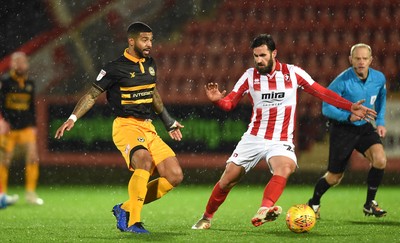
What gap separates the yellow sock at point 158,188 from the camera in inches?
276

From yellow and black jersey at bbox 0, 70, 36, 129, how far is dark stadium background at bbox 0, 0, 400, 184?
149cm

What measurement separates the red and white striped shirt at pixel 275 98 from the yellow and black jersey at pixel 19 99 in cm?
437

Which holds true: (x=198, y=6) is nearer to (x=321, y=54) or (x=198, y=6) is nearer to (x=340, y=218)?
(x=321, y=54)

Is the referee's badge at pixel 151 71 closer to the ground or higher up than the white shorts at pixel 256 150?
higher up

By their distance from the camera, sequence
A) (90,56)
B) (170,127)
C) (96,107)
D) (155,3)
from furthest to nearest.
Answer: (155,3), (90,56), (96,107), (170,127)

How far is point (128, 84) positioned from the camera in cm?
697

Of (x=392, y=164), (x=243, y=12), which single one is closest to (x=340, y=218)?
(x=392, y=164)

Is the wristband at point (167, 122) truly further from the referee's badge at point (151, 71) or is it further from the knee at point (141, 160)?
the knee at point (141, 160)

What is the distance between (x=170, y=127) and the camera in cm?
730

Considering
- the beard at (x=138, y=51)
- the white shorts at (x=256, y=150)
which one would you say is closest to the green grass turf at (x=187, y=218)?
the white shorts at (x=256, y=150)

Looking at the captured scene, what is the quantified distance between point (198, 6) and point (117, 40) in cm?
160

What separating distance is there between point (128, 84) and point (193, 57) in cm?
783

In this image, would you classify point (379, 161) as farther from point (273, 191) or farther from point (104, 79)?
point (104, 79)

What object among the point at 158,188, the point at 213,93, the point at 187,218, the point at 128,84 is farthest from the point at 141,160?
the point at 187,218
